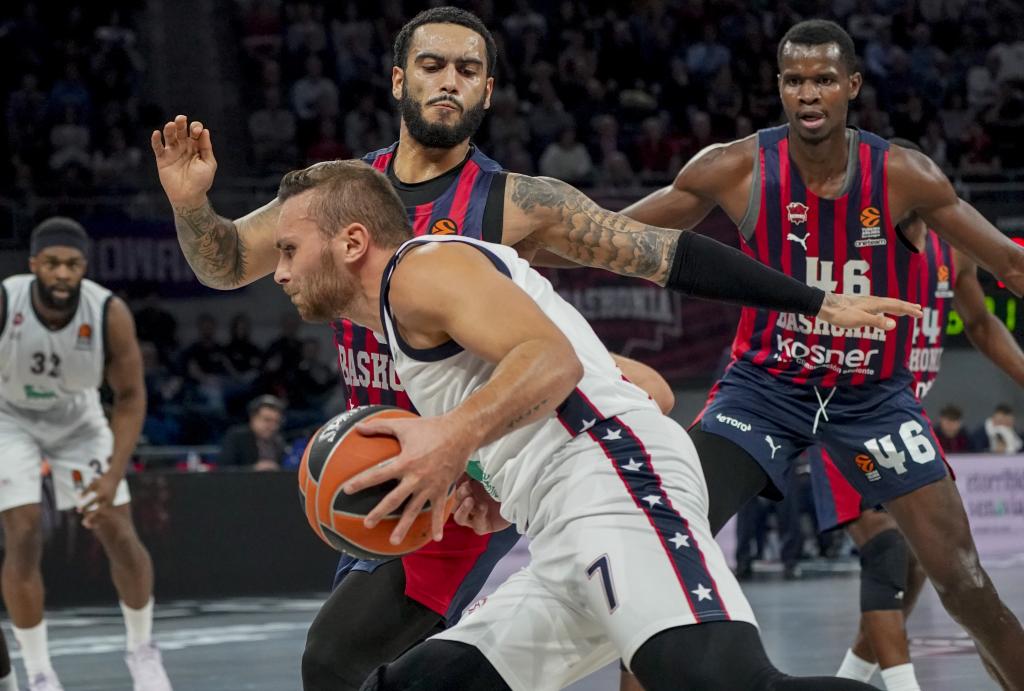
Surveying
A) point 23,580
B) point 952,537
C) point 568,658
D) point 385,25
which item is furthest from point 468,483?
point 385,25

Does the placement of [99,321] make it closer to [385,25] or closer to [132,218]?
[132,218]

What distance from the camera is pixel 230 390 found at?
12562 mm

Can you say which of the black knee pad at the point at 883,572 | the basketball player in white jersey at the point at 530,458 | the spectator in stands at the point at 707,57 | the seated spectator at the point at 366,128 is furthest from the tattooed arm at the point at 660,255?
the spectator in stands at the point at 707,57

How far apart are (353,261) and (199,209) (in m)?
1.25

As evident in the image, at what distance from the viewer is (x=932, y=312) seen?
6793mm

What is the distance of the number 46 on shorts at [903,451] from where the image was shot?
4797 mm

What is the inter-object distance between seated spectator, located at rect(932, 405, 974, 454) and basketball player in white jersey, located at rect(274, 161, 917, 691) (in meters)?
10.7

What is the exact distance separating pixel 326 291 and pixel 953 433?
1128cm

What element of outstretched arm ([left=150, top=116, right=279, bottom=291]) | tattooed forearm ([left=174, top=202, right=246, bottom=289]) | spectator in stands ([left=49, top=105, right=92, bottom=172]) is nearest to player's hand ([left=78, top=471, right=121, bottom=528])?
outstretched arm ([left=150, top=116, right=279, bottom=291])

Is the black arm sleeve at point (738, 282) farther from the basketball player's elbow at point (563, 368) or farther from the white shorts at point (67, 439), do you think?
the white shorts at point (67, 439)

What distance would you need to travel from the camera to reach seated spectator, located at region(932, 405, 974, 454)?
13.4m

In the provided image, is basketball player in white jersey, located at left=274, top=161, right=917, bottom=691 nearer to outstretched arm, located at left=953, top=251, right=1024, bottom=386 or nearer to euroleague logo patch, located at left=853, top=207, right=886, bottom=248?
euroleague logo patch, located at left=853, top=207, right=886, bottom=248

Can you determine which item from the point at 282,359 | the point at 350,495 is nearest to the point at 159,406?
the point at 282,359

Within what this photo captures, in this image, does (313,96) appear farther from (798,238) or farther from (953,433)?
(798,238)
